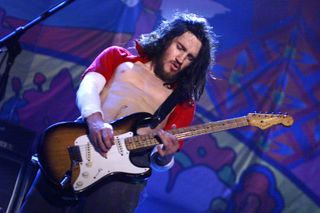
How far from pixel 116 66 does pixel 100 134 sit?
1.86 ft

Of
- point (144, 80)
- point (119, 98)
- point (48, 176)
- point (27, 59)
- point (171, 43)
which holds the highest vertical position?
point (27, 59)

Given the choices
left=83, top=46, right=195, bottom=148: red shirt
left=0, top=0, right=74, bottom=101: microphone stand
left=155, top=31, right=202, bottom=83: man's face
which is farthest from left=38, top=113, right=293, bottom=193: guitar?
left=0, top=0, right=74, bottom=101: microphone stand

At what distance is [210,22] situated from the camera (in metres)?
4.03

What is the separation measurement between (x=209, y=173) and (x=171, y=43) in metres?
1.69

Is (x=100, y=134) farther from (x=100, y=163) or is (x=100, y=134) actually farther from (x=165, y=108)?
(x=165, y=108)

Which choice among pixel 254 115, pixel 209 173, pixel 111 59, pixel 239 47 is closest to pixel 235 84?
pixel 239 47

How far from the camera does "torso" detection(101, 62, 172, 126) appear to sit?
2275 mm

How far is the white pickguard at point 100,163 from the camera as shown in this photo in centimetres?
203

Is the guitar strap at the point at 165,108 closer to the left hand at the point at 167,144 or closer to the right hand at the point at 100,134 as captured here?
the left hand at the point at 167,144

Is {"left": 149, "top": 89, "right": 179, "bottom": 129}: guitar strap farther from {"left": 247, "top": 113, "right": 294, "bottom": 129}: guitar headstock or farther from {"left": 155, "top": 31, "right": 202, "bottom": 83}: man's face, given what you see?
{"left": 247, "top": 113, "right": 294, "bottom": 129}: guitar headstock

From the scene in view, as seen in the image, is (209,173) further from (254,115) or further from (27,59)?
(27,59)

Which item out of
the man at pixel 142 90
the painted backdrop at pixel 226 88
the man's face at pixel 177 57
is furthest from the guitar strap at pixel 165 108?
the painted backdrop at pixel 226 88

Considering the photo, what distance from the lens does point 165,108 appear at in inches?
92.7

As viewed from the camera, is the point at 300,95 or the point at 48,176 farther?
the point at 300,95
